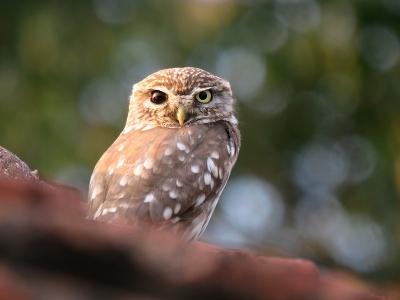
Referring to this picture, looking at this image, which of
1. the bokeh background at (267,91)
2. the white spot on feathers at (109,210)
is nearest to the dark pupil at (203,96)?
the white spot on feathers at (109,210)

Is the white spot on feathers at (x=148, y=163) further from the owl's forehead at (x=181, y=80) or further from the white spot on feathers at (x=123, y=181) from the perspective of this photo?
the owl's forehead at (x=181, y=80)

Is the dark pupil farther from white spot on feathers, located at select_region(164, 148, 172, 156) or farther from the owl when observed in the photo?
white spot on feathers, located at select_region(164, 148, 172, 156)

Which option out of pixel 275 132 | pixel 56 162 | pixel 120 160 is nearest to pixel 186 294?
pixel 120 160

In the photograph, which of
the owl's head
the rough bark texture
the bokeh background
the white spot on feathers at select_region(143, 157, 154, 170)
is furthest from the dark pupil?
the bokeh background

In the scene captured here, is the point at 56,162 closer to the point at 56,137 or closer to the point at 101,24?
the point at 56,137

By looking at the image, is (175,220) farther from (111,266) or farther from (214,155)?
(111,266)

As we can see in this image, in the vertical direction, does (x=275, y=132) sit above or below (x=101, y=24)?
below
